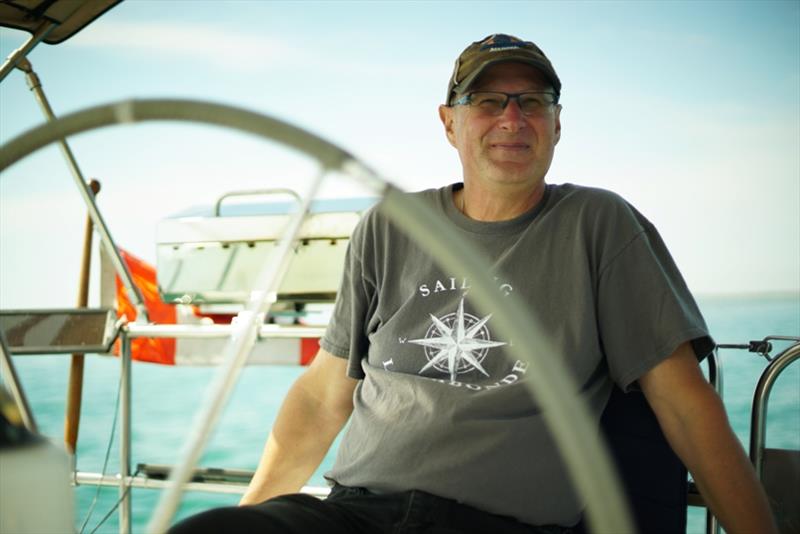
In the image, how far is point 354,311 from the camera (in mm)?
1297

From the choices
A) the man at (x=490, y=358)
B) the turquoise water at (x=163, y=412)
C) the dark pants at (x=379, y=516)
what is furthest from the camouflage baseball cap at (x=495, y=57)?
the turquoise water at (x=163, y=412)

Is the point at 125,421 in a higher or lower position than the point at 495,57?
lower

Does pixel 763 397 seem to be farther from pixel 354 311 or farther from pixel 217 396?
pixel 217 396

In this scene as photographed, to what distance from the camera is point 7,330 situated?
1697mm

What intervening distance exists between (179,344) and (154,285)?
0.95 metres

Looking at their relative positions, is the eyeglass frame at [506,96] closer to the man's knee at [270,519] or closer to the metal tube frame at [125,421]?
the man's knee at [270,519]

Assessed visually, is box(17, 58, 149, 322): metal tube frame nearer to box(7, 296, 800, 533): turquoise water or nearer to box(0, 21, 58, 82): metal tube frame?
box(0, 21, 58, 82): metal tube frame

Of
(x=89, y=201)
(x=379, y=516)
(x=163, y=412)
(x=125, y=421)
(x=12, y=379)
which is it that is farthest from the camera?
(x=163, y=412)

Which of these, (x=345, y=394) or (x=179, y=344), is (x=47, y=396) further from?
(x=345, y=394)

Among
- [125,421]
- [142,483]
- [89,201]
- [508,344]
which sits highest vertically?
[89,201]

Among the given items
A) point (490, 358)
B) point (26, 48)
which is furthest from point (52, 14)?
point (490, 358)

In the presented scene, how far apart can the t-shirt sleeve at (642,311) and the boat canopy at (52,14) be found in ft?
3.95

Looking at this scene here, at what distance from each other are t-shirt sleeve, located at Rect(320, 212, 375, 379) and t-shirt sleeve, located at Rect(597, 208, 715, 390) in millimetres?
370

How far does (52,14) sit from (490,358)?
1195 mm
